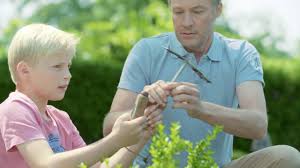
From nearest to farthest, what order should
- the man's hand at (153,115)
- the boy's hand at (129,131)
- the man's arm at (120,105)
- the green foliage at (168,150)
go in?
1. the green foliage at (168,150)
2. the boy's hand at (129,131)
3. the man's hand at (153,115)
4. the man's arm at (120,105)

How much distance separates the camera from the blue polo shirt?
4602mm

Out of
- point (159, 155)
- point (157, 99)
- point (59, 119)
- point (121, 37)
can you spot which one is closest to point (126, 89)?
point (59, 119)

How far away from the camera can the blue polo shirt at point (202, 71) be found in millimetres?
4602

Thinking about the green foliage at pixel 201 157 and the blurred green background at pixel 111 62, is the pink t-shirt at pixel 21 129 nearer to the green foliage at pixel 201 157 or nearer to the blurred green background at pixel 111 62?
the green foliage at pixel 201 157

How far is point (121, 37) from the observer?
1070 centimetres

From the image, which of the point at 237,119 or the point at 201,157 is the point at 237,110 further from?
the point at 201,157

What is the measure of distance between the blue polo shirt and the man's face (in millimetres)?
123

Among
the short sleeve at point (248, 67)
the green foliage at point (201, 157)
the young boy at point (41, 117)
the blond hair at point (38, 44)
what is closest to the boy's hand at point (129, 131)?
the young boy at point (41, 117)

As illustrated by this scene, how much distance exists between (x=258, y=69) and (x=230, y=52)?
0.58 ft

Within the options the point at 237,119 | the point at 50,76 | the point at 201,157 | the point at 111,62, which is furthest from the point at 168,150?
the point at 111,62

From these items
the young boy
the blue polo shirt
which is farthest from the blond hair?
the blue polo shirt

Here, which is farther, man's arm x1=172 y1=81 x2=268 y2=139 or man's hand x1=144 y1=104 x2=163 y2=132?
man's arm x1=172 y1=81 x2=268 y2=139

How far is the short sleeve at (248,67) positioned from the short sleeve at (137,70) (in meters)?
0.47

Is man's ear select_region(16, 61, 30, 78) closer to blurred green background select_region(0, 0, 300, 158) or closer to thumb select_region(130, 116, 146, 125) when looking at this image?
thumb select_region(130, 116, 146, 125)
